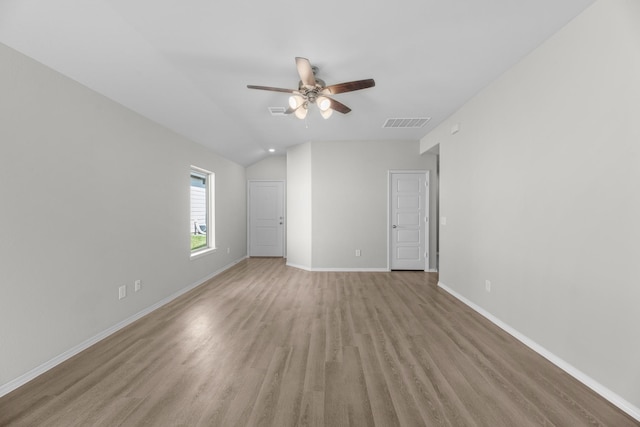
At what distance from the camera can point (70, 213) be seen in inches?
86.1

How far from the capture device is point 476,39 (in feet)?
7.06

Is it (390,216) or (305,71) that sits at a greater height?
(305,71)

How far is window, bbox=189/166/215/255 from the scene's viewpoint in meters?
4.52

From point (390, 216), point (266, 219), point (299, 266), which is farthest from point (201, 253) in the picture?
point (390, 216)

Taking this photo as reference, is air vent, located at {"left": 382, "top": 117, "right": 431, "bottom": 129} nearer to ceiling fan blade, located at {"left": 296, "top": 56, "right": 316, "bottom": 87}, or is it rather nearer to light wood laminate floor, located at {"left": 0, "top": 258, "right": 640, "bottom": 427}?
ceiling fan blade, located at {"left": 296, "top": 56, "right": 316, "bottom": 87}

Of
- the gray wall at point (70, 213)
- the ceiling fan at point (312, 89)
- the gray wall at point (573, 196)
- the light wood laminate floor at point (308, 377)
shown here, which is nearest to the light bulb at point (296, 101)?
the ceiling fan at point (312, 89)

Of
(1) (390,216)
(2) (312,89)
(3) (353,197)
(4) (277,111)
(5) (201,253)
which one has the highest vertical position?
(4) (277,111)

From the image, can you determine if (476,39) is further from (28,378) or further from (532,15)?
(28,378)

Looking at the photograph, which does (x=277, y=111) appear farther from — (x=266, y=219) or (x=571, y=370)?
(x=571, y=370)

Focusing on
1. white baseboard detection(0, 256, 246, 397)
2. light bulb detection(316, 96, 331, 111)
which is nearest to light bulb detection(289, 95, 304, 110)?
light bulb detection(316, 96, 331, 111)

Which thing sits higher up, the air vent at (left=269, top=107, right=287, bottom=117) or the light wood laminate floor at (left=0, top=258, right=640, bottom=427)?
the air vent at (left=269, top=107, right=287, bottom=117)

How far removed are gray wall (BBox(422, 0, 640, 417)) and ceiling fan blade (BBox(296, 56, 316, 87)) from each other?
204 cm

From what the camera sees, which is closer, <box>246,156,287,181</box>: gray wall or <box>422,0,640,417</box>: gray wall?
<box>422,0,640,417</box>: gray wall

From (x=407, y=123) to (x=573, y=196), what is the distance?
2.69m
